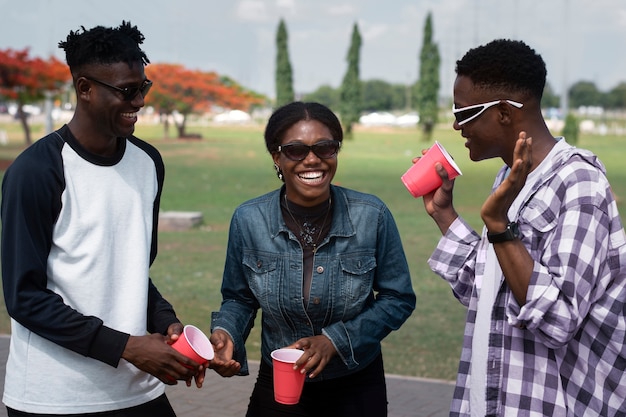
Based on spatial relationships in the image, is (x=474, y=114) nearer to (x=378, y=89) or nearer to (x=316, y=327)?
(x=316, y=327)

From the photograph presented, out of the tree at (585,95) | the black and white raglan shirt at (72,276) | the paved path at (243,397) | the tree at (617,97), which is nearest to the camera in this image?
the black and white raglan shirt at (72,276)

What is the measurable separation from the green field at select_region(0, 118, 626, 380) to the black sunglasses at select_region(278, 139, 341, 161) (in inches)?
148

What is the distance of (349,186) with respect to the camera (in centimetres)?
2153

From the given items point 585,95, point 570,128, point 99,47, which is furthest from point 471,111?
point 585,95

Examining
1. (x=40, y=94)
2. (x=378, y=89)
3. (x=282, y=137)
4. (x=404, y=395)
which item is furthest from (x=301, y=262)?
(x=378, y=89)

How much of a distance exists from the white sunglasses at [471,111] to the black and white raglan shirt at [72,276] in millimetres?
1040

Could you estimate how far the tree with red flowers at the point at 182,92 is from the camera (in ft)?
152

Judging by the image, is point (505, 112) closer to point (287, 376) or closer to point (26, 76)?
point (287, 376)

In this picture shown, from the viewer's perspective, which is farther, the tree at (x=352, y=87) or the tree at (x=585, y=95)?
the tree at (x=585, y=95)

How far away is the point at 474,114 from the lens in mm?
2693

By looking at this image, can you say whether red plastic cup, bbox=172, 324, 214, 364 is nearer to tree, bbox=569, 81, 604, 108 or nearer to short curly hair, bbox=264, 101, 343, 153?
short curly hair, bbox=264, 101, 343, 153

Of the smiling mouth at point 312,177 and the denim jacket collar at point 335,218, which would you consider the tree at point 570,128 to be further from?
the smiling mouth at point 312,177

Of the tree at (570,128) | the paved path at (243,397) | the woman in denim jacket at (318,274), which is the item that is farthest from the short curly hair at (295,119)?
the tree at (570,128)

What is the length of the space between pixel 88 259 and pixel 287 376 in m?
0.71
